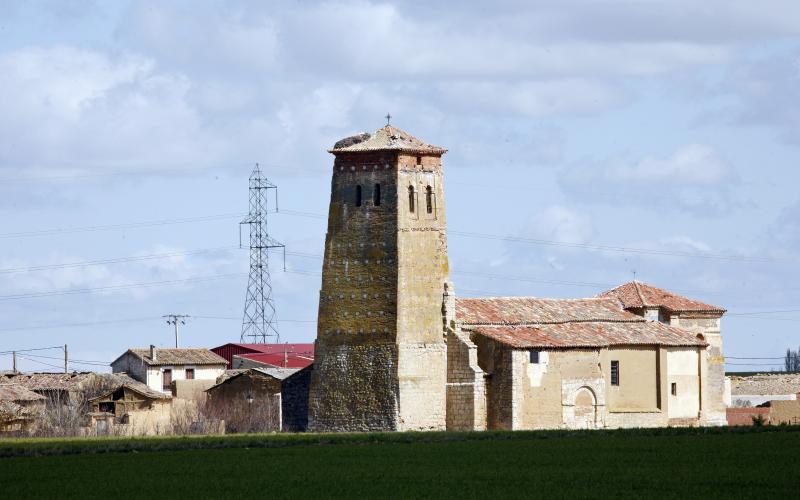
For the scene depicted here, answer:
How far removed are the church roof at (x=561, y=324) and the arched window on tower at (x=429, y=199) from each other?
4.18 meters

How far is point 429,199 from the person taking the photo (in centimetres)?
7019

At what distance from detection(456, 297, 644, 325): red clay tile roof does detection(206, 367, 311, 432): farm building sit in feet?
22.5

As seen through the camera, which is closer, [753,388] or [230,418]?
[230,418]

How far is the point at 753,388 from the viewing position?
9988cm

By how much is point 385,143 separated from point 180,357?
36.3m

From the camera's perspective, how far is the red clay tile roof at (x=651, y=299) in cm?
8000

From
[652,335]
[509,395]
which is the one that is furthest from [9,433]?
[652,335]

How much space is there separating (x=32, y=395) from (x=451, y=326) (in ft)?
79.0

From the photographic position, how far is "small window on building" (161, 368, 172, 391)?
10062 centimetres

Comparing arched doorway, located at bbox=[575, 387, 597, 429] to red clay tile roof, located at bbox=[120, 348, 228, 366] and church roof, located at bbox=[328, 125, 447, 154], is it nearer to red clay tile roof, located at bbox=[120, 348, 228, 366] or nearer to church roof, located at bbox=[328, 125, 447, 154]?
church roof, located at bbox=[328, 125, 447, 154]

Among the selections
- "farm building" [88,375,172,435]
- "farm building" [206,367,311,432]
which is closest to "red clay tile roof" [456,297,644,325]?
"farm building" [206,367,311,432]

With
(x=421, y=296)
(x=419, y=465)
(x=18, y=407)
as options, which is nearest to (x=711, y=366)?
(x=421, y=296)

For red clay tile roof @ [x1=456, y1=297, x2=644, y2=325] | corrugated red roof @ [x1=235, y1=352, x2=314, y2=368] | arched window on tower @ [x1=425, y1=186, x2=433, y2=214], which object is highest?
arched window on tower @ [x1=425, y1=186, x2=433, y2=214]

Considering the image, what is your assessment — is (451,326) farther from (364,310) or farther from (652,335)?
(652,335)
